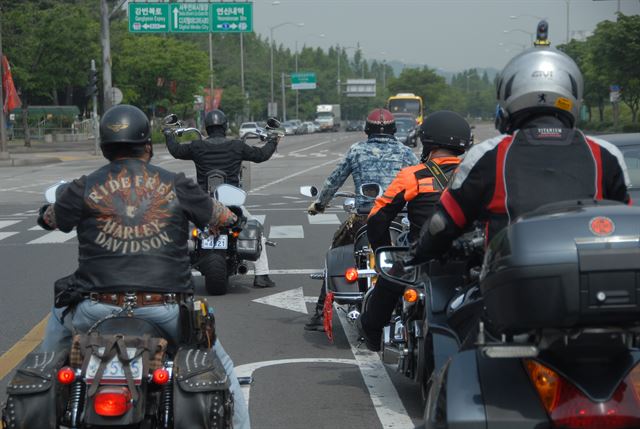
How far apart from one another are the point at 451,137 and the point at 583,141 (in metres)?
2.53

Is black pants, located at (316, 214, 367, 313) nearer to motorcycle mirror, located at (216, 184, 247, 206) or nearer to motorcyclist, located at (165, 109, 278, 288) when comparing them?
motorcyclist, located at (165, 109, 278, 288)

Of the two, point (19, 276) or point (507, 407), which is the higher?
point (507, 407)

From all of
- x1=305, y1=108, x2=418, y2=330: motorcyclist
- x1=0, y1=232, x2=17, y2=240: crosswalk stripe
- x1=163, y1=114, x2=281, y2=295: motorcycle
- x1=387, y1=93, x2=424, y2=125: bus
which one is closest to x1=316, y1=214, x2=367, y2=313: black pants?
x1=305, y1=108, x2=418, y2=330: motorcyclist

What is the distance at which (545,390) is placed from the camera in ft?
11.1

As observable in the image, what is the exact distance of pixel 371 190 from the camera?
27.6ft

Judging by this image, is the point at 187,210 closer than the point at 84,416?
No

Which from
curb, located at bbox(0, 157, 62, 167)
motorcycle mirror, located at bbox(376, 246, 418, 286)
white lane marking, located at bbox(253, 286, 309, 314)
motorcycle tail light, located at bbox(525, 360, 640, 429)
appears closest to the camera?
motorcycle tail light, located at bbox(525, 360, 640, 429)

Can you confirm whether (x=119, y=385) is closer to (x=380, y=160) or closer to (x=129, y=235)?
(x=129, y=235)

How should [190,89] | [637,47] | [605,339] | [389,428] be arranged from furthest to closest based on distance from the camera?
[190,89] < [637,47] < [389,428] < [605,339]

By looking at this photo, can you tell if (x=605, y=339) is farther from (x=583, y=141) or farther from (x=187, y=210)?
(x=187, y=210)

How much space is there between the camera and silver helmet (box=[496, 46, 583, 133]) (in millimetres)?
4059

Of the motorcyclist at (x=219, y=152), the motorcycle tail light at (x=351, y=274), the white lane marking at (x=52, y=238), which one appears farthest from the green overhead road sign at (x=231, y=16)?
the motorcycle tail light at (x=351, y=274)

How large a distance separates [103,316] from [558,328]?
214 cm

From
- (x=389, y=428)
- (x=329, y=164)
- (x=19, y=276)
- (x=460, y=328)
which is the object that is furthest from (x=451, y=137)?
(x=329, y=164)
